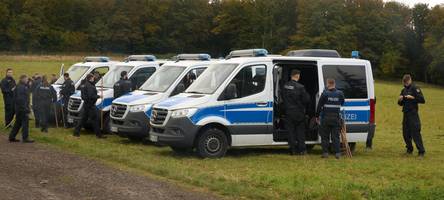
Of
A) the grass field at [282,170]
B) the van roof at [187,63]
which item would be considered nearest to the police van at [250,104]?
the grass field at [282,170]

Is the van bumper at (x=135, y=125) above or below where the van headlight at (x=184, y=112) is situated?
below

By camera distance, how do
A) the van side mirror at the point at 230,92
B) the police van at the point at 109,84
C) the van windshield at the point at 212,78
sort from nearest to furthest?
the van side mirror at the point at 230,92 < the van windshield at the point at 212,78 < the police van at the point at 109,84

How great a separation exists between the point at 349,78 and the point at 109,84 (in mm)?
7766

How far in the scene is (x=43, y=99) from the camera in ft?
63.6

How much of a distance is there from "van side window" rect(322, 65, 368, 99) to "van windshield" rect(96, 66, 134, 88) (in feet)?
22.9

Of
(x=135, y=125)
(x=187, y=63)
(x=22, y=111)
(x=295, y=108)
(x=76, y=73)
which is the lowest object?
(x=135, y=125)

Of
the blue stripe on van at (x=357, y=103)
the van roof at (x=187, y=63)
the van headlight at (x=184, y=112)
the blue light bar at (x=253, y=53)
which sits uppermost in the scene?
the blue light bar at (x=253, y=53)

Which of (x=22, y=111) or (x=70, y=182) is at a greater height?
(x=22, y=111)

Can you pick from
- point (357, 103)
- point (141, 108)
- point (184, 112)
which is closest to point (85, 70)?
point (141, 108)

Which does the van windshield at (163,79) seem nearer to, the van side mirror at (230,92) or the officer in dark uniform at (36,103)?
the van side mirror at (230,92)

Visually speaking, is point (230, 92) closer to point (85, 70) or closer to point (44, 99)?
point (44, 99)

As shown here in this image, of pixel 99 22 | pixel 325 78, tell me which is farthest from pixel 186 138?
pixel 99 22

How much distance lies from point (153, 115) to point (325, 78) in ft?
13.3

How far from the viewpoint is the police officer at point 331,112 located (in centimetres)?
1365
